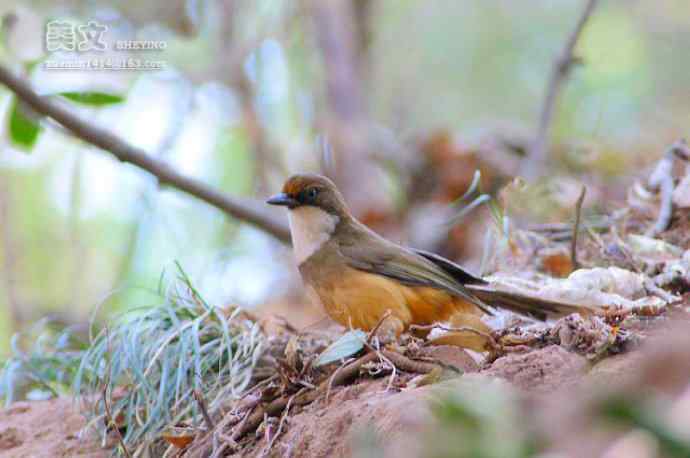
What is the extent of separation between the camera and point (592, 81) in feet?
35.6

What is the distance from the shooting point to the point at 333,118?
10.2 meters

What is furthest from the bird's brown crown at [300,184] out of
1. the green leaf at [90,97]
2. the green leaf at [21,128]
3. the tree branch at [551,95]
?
the tree branch at [551,95]

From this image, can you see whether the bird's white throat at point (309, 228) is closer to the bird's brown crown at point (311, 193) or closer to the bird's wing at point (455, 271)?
the bird's brown crown at point (311, 193)

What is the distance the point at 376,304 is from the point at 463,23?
8776 millimetres

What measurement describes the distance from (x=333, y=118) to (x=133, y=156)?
18.1 feet

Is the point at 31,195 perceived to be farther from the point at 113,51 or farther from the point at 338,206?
the point at 338,206

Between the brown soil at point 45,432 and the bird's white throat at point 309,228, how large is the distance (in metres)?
1.33

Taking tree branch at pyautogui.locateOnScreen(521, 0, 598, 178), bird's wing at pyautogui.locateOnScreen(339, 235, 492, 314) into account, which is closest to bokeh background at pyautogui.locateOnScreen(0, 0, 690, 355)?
tree branch at pyautogui.locateOnScreen(521, 0, 598, 178)

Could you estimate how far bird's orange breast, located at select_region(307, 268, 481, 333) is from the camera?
162 inches

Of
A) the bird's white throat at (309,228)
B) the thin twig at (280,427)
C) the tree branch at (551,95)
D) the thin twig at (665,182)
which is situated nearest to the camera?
the thin twig at (280,427)

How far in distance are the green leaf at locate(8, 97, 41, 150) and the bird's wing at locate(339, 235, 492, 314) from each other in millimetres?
1741

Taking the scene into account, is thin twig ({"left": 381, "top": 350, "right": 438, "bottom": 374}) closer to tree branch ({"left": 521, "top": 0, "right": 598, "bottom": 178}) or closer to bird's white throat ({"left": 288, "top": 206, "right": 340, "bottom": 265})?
bird's white throat ({"left": 288, "top": 206, "right": 340, "bottom": 265})

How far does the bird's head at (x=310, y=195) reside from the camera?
4.76 metres

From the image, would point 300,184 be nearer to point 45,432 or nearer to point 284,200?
point 284,200
